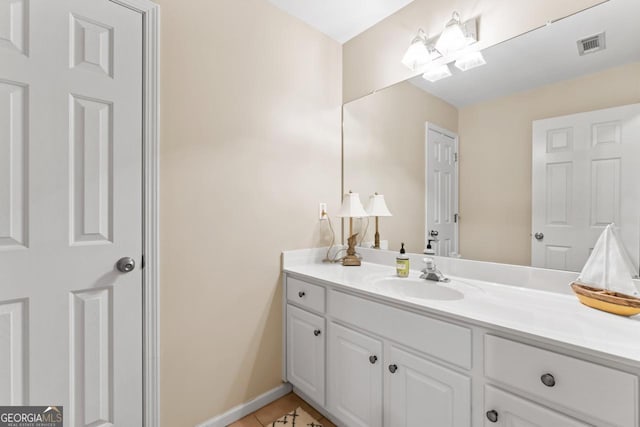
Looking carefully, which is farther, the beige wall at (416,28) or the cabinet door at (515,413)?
the beige wall at (416,28)

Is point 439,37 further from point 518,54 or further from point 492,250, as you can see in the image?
point 492,250

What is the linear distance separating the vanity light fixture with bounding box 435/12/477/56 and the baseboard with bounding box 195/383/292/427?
226 centimetres

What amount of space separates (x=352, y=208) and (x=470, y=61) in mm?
1073

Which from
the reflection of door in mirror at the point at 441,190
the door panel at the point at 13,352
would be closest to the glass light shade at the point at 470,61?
the reflection of door in mirror at the point at 441,190

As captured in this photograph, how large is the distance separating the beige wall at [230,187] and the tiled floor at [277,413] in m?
0.11

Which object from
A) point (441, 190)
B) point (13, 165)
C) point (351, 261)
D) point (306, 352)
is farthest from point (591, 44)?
point (13, 165)

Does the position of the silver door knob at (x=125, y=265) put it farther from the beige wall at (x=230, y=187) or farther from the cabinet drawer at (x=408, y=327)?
the cabinet drawer at (x=408, y=327)

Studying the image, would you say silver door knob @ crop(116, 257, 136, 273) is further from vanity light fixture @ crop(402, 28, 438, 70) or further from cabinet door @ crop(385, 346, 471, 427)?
vanity light fixture @ crop(402, 28, 438, 70)

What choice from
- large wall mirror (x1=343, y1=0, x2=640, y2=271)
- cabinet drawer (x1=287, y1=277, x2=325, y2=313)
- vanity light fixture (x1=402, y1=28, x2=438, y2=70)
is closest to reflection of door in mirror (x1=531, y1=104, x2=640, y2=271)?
large wall mirror (x1=343, y1=0, x2=640, y2=271)

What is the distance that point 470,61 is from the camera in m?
1.58

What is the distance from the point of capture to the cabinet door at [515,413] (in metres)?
0.85

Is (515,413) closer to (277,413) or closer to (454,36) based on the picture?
(277,413)

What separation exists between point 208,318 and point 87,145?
3.26 ft

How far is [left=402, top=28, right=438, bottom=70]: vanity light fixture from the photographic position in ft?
5.65
